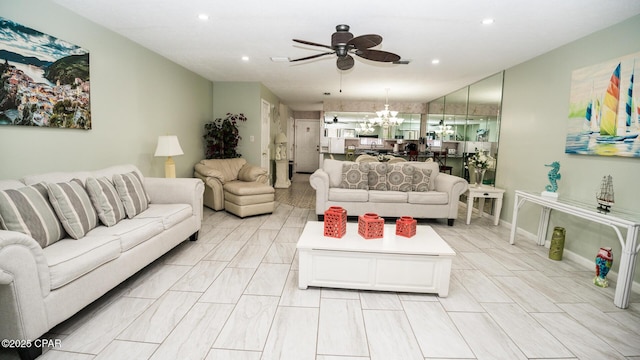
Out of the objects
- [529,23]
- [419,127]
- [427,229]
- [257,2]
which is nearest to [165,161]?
[257,2]

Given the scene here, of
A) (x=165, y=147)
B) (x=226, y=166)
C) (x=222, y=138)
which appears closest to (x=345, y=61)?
(x=165, y=147)

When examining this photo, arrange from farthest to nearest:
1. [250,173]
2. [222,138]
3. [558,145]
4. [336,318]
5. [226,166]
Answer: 1. [222,138]
2. [226,166]
3. [250,173]
4. [558,145]
5. [336,318]

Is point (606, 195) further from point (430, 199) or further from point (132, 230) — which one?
point (132, 230)

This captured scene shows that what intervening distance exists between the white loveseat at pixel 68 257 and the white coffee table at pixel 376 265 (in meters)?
1.32

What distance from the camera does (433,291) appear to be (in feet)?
7.74

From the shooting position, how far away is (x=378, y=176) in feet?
15.4

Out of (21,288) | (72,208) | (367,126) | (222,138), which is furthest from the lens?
(367,126)

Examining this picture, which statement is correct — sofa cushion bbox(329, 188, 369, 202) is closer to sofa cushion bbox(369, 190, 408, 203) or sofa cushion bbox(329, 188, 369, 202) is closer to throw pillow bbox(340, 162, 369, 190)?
sofa cushion bbox(369, 190, 408, 203)

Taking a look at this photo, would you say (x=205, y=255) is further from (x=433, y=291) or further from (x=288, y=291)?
(x=433, y=291)

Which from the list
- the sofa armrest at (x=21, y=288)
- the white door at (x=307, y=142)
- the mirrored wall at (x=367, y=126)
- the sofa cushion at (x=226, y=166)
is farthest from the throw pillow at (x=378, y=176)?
the white door at (x=307, y=142)

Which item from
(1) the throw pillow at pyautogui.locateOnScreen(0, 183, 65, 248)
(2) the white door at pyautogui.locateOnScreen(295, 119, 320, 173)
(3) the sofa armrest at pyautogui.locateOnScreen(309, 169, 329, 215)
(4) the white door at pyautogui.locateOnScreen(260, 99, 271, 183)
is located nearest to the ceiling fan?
(3) the sofa armrest at pyautogui.locateOnScreen(309, 169, 329, 215)

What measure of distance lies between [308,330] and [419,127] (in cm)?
766

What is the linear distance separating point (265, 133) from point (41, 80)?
4325mm

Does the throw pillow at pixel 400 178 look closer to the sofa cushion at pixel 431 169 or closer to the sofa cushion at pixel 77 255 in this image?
the sofa cushion at pixel 431 169
